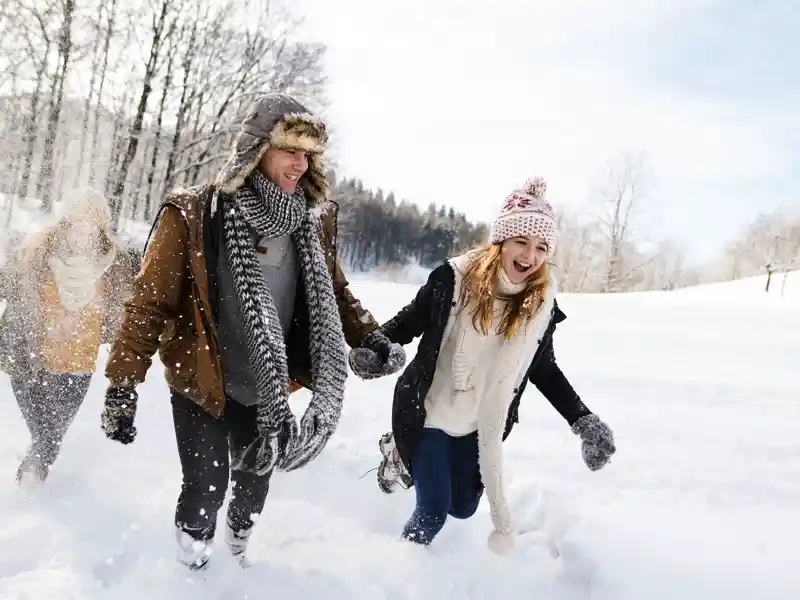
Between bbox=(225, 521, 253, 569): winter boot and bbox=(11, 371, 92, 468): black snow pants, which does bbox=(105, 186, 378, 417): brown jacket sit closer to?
bbox=(225, 521, 253, 569): winter boot

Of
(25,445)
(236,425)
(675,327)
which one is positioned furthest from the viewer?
(675,327)

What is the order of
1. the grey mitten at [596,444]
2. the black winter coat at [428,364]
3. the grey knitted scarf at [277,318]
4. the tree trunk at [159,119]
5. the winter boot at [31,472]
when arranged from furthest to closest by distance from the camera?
the tree trunk at [159,119] < the winter boot at [31,472] < the grey mitten at [596,444] < the black winter coat at [428,364] < the grey knitted scarf at [277,318]

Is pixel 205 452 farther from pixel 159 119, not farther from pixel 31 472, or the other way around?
pixel 159 119

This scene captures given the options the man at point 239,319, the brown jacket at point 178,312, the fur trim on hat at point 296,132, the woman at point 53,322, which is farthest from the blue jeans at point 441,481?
the woman at point 53,322

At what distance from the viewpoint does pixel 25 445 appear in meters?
4.03

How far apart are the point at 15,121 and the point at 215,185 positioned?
18962mm

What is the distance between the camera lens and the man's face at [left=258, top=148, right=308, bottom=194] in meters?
2.26

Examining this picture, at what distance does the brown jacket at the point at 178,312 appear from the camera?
2.11 meters

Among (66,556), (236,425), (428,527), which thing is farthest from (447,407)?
(66,556)

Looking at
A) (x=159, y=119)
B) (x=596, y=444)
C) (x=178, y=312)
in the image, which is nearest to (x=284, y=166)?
(x=178, y=312)

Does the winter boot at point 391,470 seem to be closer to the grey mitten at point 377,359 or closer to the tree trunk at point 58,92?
the grey mitten at point 377,359

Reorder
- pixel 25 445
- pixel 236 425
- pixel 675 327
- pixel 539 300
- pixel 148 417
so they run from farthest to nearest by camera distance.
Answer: pixel 675 327 → pixel 148 417 → pixel 25 445 → pixel 539 300 → pixel 236 425

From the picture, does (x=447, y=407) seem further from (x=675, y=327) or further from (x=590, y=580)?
(x=675, y=327)

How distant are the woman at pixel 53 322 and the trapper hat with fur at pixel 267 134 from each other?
1696mm
